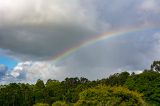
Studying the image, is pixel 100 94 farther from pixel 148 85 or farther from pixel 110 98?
pixel 148 85

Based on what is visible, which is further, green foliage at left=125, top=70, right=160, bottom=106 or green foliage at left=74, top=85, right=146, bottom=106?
green foliage at left=125, top=70, right=160, bottom=106

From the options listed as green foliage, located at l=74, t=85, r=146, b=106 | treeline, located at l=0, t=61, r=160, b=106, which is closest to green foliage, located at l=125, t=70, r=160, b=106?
treeline, located at l=0, t=61, r=160, b=106

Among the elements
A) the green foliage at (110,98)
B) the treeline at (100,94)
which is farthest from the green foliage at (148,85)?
the green foliage at (110,98)

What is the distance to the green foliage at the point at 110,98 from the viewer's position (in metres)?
50.7

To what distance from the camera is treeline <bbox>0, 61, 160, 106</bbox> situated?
169 feet

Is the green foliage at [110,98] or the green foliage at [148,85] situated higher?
the green foliage at [148,85]

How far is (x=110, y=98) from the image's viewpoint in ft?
168

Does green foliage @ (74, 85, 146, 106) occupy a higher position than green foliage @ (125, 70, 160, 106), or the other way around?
green foliage @ (125, 70, 160, 106)

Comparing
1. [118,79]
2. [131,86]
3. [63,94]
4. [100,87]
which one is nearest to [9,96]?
[63,94]

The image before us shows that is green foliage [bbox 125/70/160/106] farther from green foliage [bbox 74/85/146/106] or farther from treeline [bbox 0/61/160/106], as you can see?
green foliage [bbox 74/85/146/106]

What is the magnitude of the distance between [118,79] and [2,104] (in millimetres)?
43840

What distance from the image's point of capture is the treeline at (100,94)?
169 ft

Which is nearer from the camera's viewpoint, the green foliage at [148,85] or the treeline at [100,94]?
the treeline at [100,94]

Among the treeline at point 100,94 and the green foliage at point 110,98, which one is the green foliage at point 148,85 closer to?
the treeline at point 100,94
